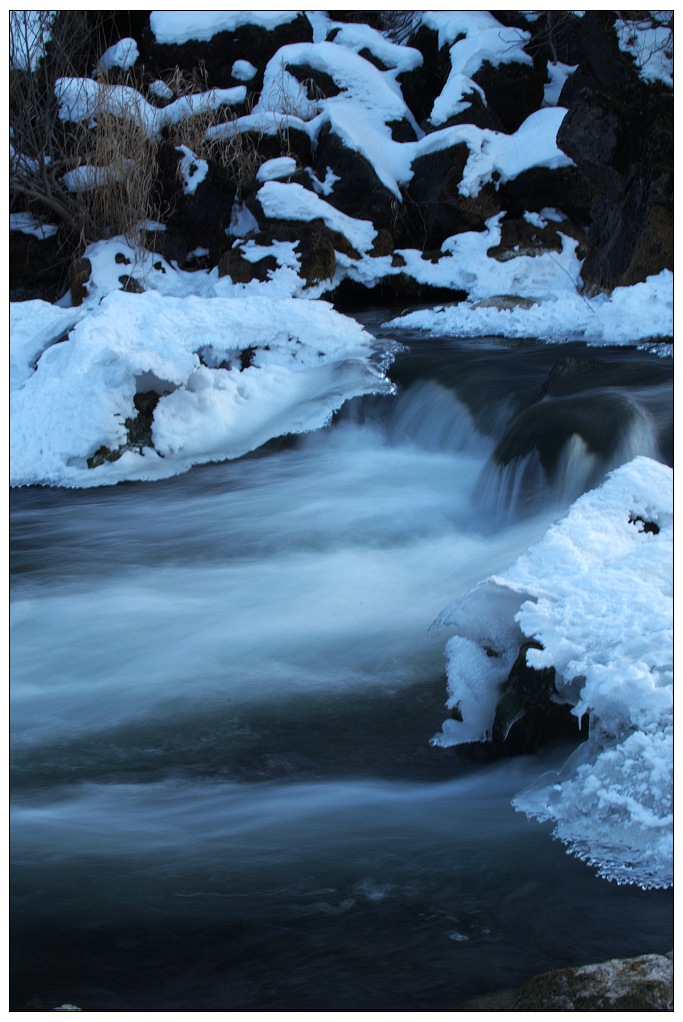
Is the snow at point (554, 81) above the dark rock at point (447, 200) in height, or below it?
above

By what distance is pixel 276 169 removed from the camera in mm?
8352

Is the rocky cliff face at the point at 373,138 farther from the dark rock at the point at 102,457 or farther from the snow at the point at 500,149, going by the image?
the dark rock at the point at 102,457

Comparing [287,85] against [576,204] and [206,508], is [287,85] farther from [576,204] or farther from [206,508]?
[206,508]

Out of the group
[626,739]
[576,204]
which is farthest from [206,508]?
[576,204]

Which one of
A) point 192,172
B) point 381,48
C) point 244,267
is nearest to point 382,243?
point 244,267

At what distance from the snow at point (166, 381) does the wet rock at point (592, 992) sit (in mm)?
3861

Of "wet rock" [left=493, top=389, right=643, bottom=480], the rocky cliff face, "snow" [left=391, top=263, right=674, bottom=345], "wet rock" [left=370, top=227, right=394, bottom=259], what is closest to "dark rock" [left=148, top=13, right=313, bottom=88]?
the rocky cliff face

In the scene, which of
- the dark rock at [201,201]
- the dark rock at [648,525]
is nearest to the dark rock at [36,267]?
the dark rock at [201,201]

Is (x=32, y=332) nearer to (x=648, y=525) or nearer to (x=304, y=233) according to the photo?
(x=304, y=233)

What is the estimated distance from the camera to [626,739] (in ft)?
6.57

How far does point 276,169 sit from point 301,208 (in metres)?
0.48

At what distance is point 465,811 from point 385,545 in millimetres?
2082

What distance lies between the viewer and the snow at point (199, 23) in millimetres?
9359

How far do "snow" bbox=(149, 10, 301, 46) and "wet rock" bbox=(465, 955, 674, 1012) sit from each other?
371 inches
